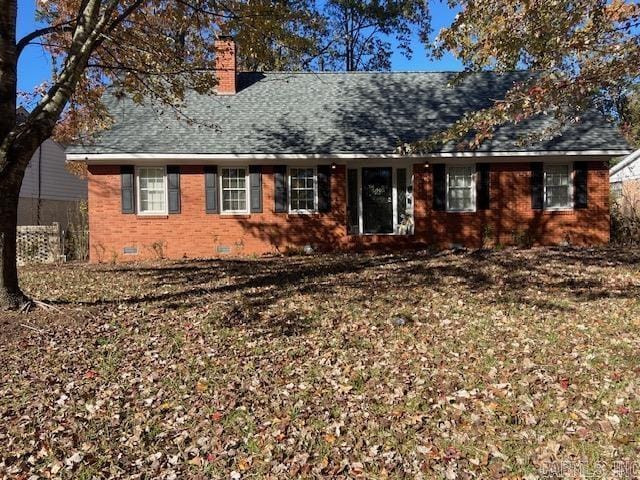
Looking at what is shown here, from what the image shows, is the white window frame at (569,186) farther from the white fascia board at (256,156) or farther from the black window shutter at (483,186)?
the black window shutter at (483,186)

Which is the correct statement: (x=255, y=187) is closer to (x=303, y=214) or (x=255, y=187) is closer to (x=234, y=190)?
(x=234, y=190)

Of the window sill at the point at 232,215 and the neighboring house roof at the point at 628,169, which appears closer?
the window sill at the point at 232,215

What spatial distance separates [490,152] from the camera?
513 inches

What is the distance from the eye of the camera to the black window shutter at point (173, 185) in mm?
13438

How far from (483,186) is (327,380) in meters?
9.99

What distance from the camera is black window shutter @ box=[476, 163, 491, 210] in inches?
536

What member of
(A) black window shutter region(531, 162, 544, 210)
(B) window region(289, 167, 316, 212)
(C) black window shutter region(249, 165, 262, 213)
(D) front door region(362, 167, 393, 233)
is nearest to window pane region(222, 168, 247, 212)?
(C) black window shutter region(249, 165, 262, 213)

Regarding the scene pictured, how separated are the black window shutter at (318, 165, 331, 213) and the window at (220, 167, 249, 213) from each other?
1.98m

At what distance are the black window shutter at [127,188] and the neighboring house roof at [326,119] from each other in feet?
2.04

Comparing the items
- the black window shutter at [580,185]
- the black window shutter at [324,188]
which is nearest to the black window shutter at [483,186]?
the black window shutter at [580,185]

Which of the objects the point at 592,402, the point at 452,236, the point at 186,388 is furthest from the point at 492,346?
the point at 452,236

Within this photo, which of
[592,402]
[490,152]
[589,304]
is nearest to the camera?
[592,402]

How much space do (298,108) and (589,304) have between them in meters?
10.2

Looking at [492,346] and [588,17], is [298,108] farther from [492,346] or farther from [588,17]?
[492,346]
